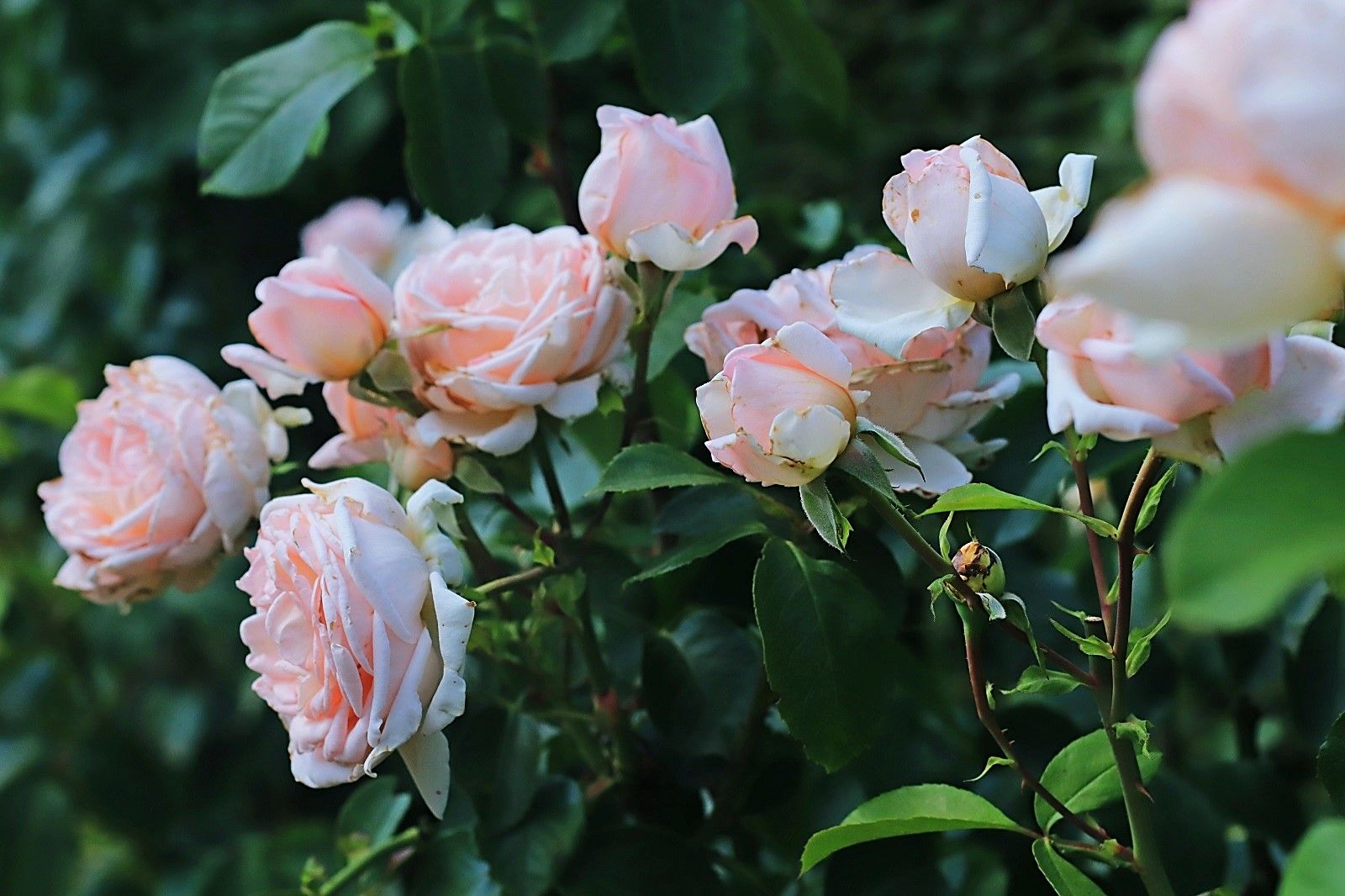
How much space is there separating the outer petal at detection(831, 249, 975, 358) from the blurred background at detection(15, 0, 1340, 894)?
228 millimetres

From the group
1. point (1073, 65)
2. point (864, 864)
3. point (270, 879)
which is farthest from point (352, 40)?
point (1073, 65)

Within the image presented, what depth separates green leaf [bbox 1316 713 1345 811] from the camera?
12.9 inches

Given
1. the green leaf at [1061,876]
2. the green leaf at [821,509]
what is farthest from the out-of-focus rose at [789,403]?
the green leaf at [1061,876]

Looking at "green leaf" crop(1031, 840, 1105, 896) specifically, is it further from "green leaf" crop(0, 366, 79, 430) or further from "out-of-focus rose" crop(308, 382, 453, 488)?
"green leaf" crop(0, 366, 79, 430)

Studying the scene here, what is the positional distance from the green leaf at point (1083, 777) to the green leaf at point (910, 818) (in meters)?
0.04

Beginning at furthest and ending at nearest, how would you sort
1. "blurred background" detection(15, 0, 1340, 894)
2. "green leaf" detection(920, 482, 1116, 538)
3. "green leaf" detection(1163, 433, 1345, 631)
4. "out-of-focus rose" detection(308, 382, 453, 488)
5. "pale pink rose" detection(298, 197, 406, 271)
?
"pale pink rose" detection(298, 197, 406, 271) → "blurred background" detection(15, 0, 1340, 894) → "out-of-focus rose" detection(308, 382, 453, 488) → "green leaf" detection(920, 482, 1116, 538) → "green leaf" detection(1163, 433, 1345, 631)

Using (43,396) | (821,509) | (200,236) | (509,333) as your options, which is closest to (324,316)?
(509,333)

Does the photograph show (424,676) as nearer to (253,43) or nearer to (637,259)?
(637,259)

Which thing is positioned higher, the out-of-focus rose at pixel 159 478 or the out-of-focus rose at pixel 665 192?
the out-of-focus rose at pixel 665 192

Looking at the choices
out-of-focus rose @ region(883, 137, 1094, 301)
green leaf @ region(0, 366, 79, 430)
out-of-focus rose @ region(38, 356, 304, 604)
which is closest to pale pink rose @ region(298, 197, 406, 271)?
green leaf @ region(0, 366, 79, 430)

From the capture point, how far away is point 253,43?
44.7 inches

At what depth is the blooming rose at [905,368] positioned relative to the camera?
0.36m

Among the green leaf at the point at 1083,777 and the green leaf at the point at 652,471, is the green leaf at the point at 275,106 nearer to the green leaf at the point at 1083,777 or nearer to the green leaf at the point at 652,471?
the green leaf at the point at 652,471

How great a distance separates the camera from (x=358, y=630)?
33cm
